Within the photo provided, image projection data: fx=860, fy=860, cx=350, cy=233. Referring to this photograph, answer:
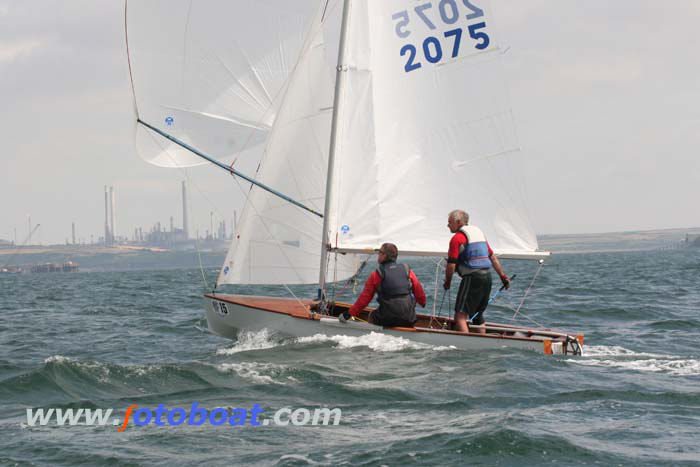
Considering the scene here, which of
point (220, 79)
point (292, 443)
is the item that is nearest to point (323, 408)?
point (292, 443)

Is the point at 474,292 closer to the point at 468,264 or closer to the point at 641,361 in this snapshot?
the point at 468,264

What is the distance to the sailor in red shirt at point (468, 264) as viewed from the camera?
9945mm

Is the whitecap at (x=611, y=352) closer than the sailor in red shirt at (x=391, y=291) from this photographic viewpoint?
Yes

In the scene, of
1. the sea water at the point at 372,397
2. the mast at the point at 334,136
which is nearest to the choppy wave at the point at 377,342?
the sea water at the point at 372,397

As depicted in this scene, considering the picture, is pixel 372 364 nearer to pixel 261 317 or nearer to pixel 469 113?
pixel 261 317

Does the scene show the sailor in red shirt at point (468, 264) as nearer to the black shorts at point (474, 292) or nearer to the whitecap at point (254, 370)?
the black shorts at point (474, 292)

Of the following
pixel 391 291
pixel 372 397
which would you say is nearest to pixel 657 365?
pixel 391 291

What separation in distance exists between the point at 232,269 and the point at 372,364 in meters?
3.47

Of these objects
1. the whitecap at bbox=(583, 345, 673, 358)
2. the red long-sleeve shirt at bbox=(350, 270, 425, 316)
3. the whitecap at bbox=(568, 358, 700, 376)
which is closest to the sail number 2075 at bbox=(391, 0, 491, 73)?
the red long-sleeve shirt at bbox=(350, 270, 425, 316)

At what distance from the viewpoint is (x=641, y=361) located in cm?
962

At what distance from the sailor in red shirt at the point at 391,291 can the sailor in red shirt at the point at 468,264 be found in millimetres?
507

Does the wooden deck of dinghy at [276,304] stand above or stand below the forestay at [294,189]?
below

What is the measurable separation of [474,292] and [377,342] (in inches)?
50.7

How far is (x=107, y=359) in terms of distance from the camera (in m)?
11.2
